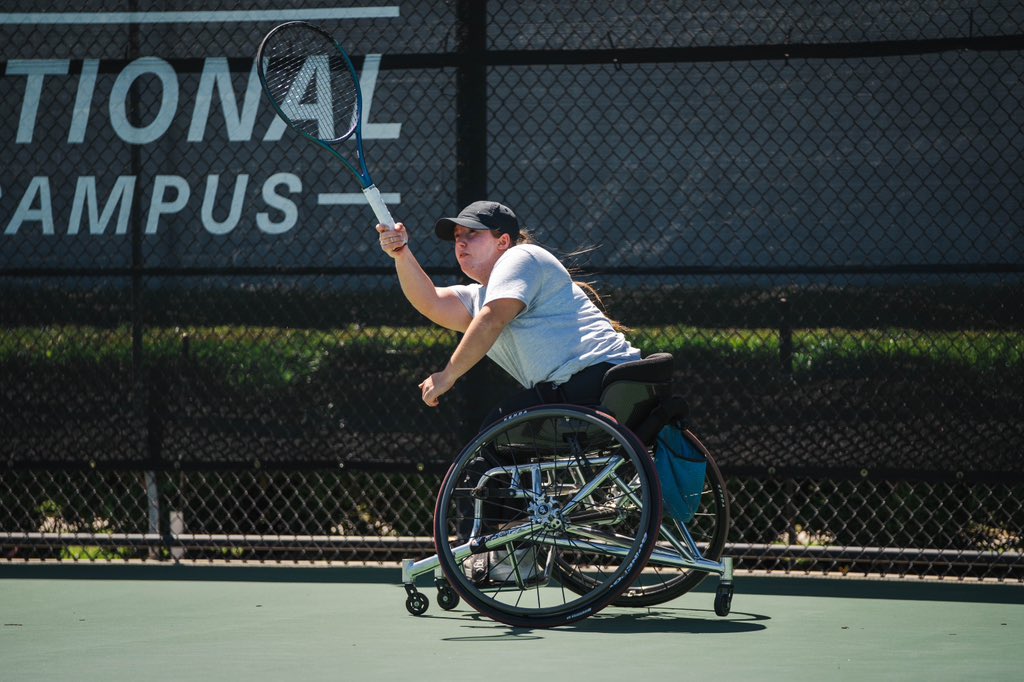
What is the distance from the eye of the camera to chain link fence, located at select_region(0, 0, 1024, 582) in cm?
485

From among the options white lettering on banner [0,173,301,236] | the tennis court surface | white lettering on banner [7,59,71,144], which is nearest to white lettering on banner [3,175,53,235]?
white lettering on banner [0,173,301,236]

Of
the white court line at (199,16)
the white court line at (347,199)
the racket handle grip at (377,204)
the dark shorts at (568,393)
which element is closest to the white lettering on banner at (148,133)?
the white court line at (347,199)

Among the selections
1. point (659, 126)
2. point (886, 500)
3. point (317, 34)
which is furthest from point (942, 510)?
point (317, 34)

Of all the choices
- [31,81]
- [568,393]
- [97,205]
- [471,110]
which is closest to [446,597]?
[568,393]

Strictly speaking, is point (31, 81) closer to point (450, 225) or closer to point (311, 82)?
point (311, 82)

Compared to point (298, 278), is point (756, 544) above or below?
below

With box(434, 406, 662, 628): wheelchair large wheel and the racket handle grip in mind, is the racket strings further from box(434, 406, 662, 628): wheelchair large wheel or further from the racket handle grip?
box(434, 406, 662, 628): wheelchair large wheel

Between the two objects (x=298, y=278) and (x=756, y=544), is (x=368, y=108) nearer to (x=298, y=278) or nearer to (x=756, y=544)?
(x=298, y=278)

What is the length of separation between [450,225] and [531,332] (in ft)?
1.70

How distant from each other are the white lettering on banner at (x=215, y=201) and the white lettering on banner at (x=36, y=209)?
0.61 m

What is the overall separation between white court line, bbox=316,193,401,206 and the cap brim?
26.2 inches

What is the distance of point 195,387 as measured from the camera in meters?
5.28

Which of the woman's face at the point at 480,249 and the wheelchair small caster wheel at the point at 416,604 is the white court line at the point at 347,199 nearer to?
the woman's face at the point at 480,249

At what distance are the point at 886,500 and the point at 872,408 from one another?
1.70 feet
